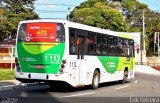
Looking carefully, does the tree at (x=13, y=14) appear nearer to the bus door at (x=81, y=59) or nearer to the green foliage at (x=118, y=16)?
the green foliage at (x=118, y=16)

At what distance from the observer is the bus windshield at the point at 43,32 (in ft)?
62.1

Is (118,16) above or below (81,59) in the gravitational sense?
above

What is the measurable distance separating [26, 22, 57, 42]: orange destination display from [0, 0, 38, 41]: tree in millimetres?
38214

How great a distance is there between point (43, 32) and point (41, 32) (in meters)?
0.10

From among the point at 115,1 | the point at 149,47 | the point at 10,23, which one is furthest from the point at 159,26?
the point at 10,23

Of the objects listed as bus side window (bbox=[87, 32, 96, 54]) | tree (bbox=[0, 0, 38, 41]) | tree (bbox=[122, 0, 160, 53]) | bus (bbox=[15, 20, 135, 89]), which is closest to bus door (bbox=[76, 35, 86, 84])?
bus (bbox=[15, 20, 135, 89])

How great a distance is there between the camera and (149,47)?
9775 centimetres

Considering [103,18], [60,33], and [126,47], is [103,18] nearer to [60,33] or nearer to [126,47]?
[126,47]

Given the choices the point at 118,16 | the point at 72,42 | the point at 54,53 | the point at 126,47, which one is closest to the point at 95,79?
the point at 72,42

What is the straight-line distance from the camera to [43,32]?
19109mm

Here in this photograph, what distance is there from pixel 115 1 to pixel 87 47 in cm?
7849

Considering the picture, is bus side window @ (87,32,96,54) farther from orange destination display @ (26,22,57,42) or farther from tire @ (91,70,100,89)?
orange destination display @ (26,22,57,42)

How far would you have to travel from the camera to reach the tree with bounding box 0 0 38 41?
2251 inches

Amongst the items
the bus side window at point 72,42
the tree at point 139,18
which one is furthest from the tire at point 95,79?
the tree at point 139,18
